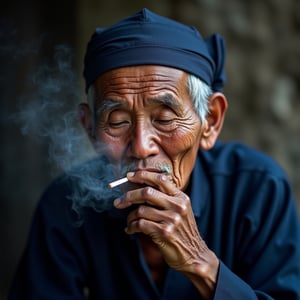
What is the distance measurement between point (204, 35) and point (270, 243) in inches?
97.0

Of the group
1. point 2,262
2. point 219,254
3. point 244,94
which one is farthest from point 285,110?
point 2,262

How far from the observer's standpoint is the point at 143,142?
107 inches

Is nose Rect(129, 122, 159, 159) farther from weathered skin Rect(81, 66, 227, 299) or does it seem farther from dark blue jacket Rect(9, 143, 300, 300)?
dark blue jacket Rect(9, 143, 300, 300)

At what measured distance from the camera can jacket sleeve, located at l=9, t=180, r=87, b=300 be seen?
312cm

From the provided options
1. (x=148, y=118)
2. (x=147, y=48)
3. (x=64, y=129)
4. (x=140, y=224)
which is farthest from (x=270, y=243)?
(x=64, y=129)

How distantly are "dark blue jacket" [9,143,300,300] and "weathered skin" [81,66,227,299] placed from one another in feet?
1.01

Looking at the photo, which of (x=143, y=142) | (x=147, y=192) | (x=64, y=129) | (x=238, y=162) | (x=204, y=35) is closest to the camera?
(x=147, y=192)

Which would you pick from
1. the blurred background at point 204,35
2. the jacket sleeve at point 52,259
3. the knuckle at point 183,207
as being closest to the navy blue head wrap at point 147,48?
the knuckle at point 183,207

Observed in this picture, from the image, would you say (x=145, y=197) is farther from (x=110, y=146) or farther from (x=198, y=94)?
(x=198, y=94)

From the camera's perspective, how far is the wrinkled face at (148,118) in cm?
275

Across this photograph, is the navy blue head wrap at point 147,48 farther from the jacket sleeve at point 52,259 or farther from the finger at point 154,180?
the jacket sleeve at point 52,259

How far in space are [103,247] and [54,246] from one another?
26 cm

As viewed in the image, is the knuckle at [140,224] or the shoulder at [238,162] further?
the shoulder at [238,162]

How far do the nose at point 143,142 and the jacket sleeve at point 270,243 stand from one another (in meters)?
0.68
